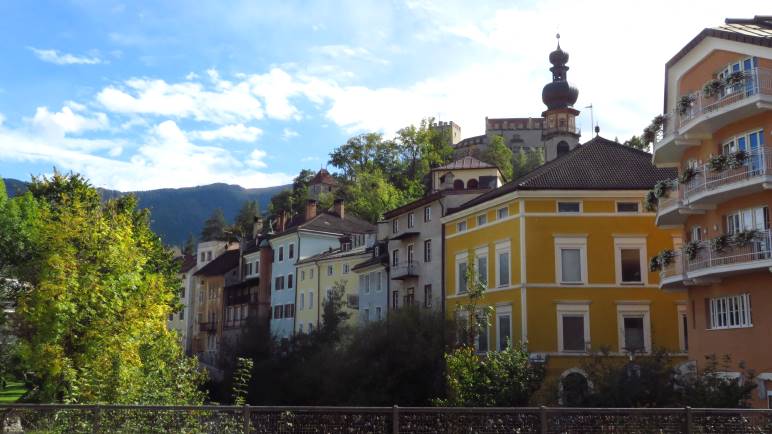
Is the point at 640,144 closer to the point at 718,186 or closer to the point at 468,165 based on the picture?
the point at 718,186

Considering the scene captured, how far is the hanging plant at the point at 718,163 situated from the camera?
2674cm

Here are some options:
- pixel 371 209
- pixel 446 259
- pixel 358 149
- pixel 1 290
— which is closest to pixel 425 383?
pixel 446 259

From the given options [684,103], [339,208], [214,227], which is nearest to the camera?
[684,103]

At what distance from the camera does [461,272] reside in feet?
153

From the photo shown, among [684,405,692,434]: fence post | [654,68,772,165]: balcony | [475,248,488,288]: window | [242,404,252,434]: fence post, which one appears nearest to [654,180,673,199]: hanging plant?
[654,68,772,165]: balcony

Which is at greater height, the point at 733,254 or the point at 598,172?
the point at 598,172

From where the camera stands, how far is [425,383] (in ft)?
132

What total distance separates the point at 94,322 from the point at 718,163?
21.9 metres

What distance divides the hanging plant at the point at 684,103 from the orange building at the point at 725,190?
4cm

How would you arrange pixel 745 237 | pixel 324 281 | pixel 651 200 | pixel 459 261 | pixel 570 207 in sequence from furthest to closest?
1. pixel 324 281
2. pixel 459 261
3. pixel 570 207
4. pixel 651 200
5. pixel 745 237

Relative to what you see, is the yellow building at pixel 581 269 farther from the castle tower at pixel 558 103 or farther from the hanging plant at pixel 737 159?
the castle tower at pixel 558 103

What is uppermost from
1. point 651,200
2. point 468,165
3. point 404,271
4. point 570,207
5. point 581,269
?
point 468,165

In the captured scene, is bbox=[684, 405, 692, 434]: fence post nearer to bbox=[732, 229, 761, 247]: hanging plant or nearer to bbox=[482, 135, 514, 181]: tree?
bbox=[732, 229, 761, 247]: hanging plant

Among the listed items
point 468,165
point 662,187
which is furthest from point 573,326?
point 468,165
